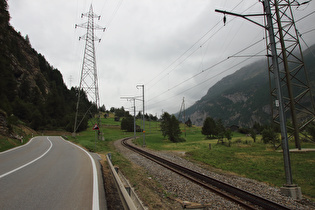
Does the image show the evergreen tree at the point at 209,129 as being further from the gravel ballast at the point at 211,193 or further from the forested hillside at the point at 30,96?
the gravel ballast at the point at 211,193

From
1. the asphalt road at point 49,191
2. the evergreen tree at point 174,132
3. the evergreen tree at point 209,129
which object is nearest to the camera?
the asphalt road at point 49,191

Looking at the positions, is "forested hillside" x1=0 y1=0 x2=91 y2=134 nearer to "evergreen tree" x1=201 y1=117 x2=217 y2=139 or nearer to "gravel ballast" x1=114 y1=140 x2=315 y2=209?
"evergreen tree" x1=201 y1=117 x2=217 y2=139

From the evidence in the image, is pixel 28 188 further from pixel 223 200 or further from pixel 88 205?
pixel 223 200

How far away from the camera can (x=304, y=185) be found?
38.6 feet

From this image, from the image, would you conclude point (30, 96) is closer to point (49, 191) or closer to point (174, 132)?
point (174, 132)

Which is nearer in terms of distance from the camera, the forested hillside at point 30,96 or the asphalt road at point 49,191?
the asphalt road at point 49,191

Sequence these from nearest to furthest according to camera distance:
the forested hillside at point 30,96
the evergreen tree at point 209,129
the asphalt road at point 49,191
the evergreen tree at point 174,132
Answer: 1. the asphalt road at point 49,191
2. the evergreen tree at point 174,132
3. the forested hillside at point 30,96
4. the evergreen tree at point 209,129

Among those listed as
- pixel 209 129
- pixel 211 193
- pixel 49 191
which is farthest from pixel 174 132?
pixel 49 191

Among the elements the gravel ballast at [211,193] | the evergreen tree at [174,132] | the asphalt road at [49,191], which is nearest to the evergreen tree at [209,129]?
the evergreen tree at [174,132]

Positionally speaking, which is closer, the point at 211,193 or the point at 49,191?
the point at 49,191

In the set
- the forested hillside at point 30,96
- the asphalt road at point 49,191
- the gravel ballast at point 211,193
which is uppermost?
the forested hillside at point 30,96

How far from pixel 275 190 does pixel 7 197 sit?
12723 millimetres

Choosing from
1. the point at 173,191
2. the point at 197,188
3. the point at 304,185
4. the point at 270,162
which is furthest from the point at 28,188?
the point at 270,162

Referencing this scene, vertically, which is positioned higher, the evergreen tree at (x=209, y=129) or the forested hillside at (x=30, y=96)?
the forested hillside at (x=30, y=96)
